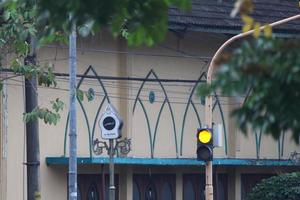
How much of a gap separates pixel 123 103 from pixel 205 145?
21.8 ft

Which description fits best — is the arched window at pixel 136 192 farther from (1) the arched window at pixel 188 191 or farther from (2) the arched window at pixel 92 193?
(1) the arched window at pixel 188 191

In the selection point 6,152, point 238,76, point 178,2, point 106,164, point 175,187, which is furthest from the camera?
point 175,187

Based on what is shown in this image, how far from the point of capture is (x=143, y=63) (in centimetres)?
2709

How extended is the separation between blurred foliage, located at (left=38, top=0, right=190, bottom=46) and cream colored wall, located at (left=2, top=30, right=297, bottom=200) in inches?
692

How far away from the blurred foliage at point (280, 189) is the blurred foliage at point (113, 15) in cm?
1827

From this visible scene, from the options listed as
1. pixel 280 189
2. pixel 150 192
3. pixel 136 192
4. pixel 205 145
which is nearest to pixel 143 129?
pixel 136 192

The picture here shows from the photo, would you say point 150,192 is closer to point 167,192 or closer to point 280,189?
point 167,192

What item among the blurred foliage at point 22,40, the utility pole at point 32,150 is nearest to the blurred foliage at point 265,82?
the blurred foliage at point 22,40

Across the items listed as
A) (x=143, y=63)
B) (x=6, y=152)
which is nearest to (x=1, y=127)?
(x=6, y=152)

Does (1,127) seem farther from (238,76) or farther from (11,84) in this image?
(238,76)

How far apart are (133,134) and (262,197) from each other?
403 centimetres

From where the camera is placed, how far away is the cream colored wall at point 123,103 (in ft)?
79.4

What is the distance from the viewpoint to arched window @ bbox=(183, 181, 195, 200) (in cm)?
2823

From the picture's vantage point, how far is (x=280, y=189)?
24875mm
